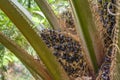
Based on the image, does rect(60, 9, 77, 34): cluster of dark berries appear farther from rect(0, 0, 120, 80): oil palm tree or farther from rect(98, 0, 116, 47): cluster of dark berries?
rect(98, 0, 116, 47): cluster of dark berries

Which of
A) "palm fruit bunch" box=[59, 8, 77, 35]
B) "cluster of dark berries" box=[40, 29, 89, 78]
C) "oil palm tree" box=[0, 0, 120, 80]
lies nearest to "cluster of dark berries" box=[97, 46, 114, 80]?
"oil palm tree" box=[0, 0, 120, 80]

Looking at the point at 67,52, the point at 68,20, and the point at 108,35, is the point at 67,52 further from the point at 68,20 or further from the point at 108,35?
the point at 68,20

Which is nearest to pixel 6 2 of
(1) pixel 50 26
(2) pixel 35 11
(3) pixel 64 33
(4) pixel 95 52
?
(4) pixel 95 52

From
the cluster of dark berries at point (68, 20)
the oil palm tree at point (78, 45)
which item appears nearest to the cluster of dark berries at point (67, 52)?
the oil palm tree at point (78, 45)

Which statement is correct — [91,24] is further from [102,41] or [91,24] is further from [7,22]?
[7,22]

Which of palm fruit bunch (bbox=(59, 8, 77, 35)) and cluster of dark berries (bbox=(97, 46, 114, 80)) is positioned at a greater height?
cluster of dark berries (bbox=(97, 46, 114, 80))

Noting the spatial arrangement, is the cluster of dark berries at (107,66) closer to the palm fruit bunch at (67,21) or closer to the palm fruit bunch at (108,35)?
the palm fruit bunch at (108,35)

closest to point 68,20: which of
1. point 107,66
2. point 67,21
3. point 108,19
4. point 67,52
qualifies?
point 67,21
